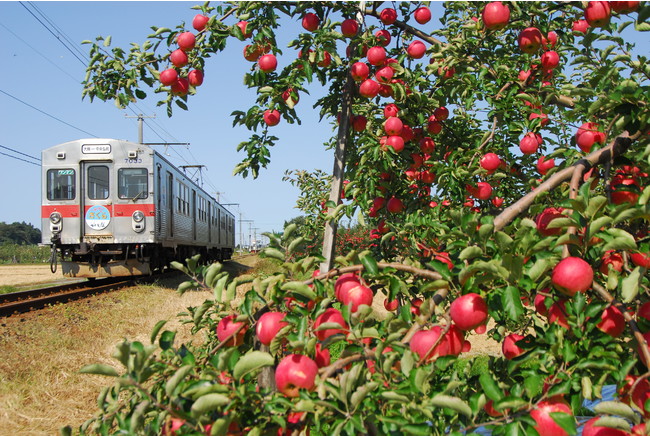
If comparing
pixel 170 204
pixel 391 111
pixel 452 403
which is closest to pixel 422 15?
pixel 391 111

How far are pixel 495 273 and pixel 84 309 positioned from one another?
869 cm

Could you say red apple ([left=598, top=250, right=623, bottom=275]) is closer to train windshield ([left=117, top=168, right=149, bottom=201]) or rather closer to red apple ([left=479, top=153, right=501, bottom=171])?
red apple ([left=479, top=153, right=501, bottom=171])

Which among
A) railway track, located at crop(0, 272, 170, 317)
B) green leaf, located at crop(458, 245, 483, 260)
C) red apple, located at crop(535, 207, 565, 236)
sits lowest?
railway track, located at crop(0, 272, 170, 317)

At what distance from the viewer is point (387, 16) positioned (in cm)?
294

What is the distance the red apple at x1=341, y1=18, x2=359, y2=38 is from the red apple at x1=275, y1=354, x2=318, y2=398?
213 cm

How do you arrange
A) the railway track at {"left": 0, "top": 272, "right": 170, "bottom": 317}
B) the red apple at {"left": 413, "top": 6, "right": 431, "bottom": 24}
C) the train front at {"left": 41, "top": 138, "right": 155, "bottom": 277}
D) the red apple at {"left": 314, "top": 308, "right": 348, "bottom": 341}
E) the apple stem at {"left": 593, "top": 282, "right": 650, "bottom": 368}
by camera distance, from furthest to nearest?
1. the train front at {"left": 41, "top": 138, "right": 155, "bottom": 277}
2. the railway track at {"left": 0, "top": 272, "right": 170, "bottom": 317}
3. the red apple at {"left": 413, "top": 6, "right": 431, "bottom": 24}
4. the red apple at {"left": 314, "top": 308, "right": 348, "bottom": 341}
5. the apple stem at {"left": 593, "top": 282, "right": 650, "bottom": 368}

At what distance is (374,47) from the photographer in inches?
111

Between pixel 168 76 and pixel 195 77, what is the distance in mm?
149

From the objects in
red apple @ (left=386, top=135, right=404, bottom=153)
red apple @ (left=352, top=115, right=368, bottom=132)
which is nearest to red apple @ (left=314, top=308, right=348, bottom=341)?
red apple @ (left=386, top=135, right=404, bottom=153)

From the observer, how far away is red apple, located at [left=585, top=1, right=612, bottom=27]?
2.06 metres

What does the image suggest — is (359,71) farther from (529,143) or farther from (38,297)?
(38,297)

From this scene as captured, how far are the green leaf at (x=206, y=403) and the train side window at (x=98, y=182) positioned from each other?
40.7 ft

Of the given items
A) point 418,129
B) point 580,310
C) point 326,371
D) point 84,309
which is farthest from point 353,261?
point 84,309

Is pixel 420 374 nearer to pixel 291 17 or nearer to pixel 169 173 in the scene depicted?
pixel 291 17
